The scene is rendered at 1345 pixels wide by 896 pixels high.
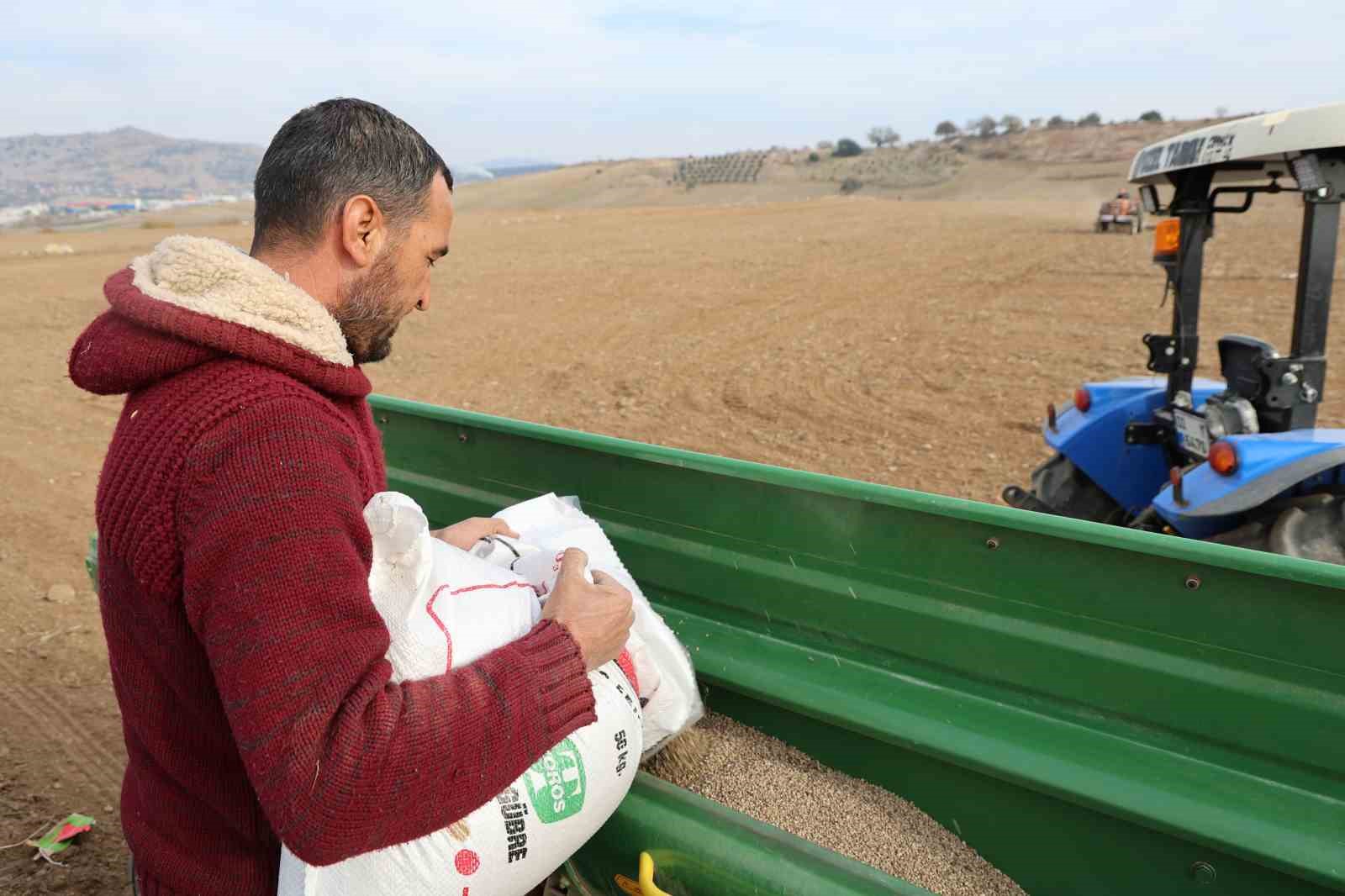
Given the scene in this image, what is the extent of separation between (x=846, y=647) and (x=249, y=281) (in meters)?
1.53

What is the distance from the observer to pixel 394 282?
1.62m

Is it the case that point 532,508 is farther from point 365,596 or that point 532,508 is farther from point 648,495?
point 365,596

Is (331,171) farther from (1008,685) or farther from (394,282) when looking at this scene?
(1008,685)

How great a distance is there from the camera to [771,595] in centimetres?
245

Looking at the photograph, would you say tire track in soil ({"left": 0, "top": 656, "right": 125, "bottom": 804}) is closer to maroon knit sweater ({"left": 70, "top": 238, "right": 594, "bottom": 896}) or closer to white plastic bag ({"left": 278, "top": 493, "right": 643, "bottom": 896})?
maroon knit sweater ({"left": 70, "top": 238, "right": 594, "bottom": 896})

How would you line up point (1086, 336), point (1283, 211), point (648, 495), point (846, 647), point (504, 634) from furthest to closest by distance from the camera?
1. point (1283, 211)
2. point (1086, 336)
3. point (648, 495)
4. point (846, 647)
5. point (504, 634)

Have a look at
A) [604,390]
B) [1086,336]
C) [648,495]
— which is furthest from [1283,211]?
[648,495]

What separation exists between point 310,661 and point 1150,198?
370cm

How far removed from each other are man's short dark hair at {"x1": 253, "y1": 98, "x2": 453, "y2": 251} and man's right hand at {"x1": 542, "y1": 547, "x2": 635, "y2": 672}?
2.11 feet

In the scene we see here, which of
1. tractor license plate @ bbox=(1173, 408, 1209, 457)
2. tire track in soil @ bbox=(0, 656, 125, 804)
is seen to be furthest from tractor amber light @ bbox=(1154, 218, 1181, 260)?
tire track in soil @ bbox=(0, 656, 125, 804)

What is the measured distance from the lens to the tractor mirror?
3842 mm

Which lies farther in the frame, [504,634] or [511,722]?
[504,634]

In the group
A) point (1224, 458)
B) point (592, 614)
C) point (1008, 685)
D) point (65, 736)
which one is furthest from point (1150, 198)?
point (65, 736)

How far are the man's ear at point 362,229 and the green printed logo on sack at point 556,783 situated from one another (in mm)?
822
